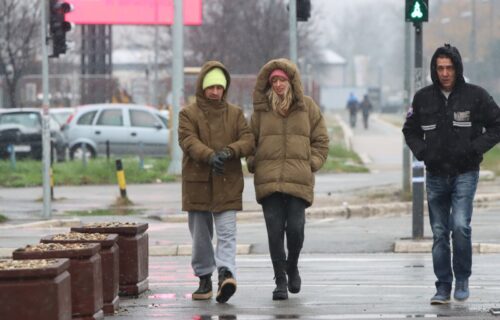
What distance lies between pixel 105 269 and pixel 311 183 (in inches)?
67.7

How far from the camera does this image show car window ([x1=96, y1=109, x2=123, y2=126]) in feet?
121

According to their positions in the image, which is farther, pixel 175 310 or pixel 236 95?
pixel 236 95

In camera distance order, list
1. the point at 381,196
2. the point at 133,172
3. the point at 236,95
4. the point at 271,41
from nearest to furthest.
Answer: the point at 381,196
the point at 133,172
the point at 236,95
the point at 271,41

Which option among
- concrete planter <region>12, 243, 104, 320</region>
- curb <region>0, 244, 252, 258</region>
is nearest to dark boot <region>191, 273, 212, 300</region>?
concrete planter <region>12, 243, 104, 320</region>

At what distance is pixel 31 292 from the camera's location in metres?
8.07

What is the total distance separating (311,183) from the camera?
1054 centimetres

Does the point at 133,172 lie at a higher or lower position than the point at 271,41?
lower

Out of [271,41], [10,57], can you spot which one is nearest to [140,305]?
[10,57]

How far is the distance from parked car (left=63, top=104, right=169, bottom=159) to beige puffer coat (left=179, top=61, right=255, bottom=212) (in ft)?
86.2

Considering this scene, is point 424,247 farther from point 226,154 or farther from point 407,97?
point 407,97

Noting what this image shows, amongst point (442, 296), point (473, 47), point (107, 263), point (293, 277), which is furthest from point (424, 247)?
point (473, 47)

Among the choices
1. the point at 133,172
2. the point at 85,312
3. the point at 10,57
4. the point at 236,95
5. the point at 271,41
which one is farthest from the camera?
the point at 271,41

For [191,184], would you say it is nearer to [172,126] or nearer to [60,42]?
[60,42]

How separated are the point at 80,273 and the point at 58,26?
12929 millimetres
